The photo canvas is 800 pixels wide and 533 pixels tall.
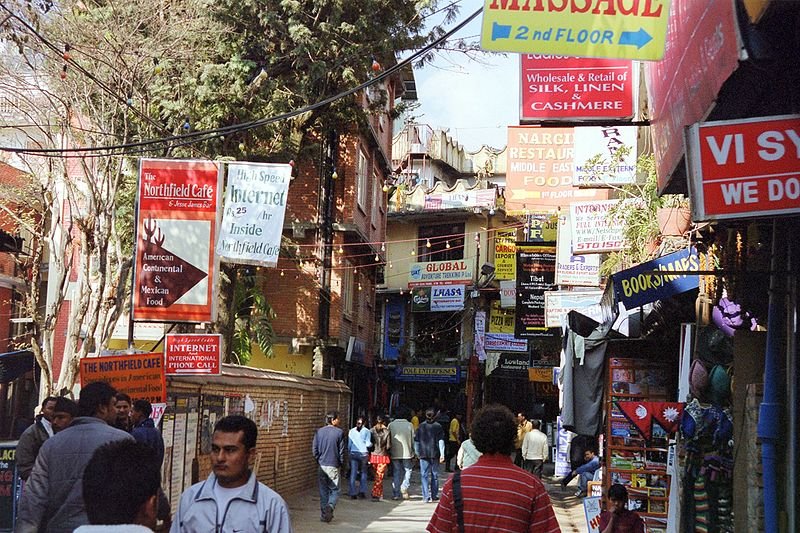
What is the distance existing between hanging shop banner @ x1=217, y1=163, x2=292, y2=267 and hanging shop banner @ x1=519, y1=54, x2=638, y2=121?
6.98m

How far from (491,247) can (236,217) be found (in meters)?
28.2

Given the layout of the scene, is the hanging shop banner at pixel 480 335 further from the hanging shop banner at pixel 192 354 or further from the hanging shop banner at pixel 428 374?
the hanging shop banner at pixel 192 354

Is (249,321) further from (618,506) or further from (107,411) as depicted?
(107,411)

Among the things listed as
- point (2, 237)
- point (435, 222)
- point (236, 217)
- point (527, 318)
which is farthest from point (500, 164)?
point (2, 237)

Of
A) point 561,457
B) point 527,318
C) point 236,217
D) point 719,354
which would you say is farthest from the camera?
point 527,318

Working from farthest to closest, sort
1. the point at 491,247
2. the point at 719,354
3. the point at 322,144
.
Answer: the point at 491,247, the point at 322,144, the point at 719,354

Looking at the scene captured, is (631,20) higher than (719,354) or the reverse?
higher

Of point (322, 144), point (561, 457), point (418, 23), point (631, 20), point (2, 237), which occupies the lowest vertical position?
point (561, 457)

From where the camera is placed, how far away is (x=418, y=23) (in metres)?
21.3

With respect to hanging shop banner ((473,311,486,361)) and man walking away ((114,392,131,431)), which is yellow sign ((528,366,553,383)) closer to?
hanging shop banner ((473,311,486,361))

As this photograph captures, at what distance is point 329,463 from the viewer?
17875mm

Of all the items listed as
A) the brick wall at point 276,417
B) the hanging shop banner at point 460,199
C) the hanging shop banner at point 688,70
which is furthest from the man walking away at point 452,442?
the hanging shop banner at point 688,70

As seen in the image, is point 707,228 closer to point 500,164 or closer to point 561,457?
point 561,457

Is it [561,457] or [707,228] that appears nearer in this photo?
[707,228]
